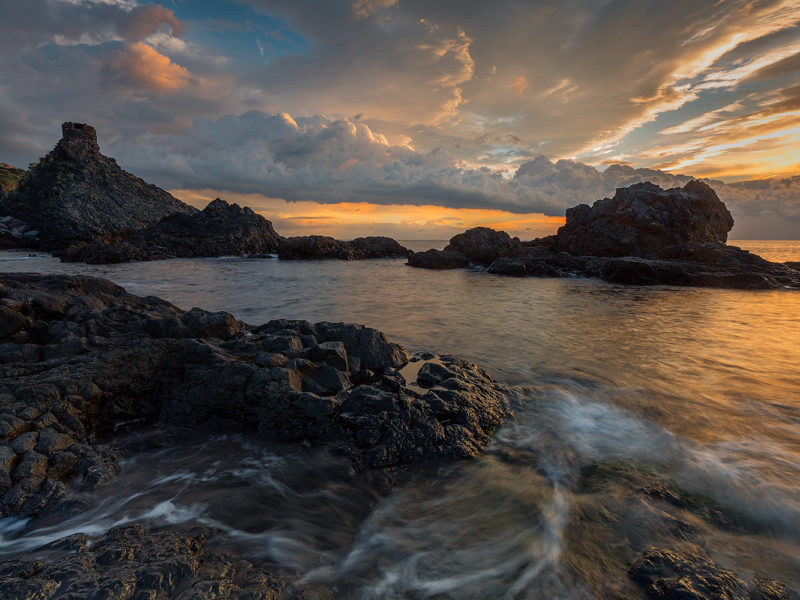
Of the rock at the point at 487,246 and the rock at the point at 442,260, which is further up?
the rock at the point at 487,246

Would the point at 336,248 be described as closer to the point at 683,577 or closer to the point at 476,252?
the point at 476,252

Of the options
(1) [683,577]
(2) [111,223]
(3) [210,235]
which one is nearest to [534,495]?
(1) [683,577]

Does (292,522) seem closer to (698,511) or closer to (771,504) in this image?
(698,511)

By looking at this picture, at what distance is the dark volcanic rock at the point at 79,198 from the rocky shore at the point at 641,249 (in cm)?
5461

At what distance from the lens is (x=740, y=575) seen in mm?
3055

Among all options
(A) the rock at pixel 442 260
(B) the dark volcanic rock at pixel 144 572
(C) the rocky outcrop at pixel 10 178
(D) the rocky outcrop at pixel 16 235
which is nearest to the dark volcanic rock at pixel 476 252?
(A) the rock at pixel 442 260

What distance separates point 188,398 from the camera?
5.43 metres

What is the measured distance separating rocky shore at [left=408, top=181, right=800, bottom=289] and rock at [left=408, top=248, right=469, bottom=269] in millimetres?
118

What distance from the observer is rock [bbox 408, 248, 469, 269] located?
4181cm

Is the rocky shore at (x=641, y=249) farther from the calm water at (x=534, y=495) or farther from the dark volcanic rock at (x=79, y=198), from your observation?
the dark volcanic rock at (x=79, y=198)

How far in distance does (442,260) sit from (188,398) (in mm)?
37823

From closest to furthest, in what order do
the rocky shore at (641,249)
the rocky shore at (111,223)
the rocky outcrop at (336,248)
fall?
1. the rocky shore at (641,249)
2. the rocky shore at (111,223)
3. the rocky outcrop at (336,248)

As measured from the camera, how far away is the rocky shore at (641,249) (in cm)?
2622

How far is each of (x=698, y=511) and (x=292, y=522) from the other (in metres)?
4.41
